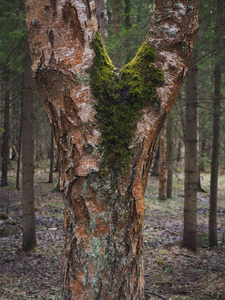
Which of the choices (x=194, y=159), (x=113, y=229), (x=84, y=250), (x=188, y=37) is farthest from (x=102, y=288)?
(x=194, y=159)

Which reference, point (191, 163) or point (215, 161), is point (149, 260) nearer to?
point (191, 163)

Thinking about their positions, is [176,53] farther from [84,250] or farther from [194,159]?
[194,159]

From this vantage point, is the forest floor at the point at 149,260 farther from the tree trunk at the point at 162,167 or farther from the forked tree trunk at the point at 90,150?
the forked tree trunk at the point at 90,150

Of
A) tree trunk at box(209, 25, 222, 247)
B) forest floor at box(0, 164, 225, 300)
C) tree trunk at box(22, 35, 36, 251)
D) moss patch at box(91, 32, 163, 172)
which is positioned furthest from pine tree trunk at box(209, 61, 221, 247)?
moss patch at box(91, 32, 163, 172)

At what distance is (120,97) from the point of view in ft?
5.98

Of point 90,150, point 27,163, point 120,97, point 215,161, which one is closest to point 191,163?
point 215,161

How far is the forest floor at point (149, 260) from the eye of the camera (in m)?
4.98

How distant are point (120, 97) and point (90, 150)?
16.2 inches

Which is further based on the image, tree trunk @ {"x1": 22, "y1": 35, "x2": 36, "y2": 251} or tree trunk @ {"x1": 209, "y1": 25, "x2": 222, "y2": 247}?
tree trunk @ {"x1": 209, "y1": 25, "x2": 222, "y2": 247}

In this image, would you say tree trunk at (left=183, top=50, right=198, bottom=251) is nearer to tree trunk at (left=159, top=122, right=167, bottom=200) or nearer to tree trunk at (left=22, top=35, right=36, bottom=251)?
tree trunk at (left=22, top=35, right=36, bottom=251)

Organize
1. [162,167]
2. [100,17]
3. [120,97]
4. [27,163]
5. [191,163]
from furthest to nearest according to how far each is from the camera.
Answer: [162,167], [191,163], [27,163], [100,17], [120,97]

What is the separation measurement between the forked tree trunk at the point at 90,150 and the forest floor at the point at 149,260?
332 cm

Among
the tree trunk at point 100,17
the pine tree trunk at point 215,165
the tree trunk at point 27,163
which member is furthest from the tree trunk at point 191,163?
the tree trunk at point 100,17

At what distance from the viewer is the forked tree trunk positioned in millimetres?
1679
